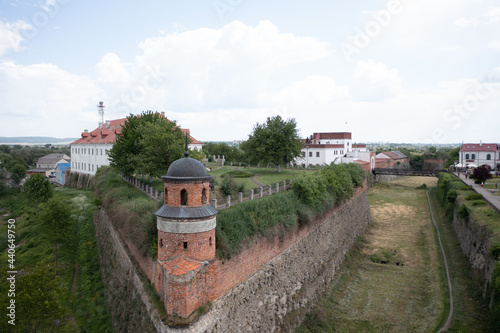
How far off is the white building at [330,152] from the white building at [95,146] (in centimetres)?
1803

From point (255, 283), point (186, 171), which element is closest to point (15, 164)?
point (255, 283)

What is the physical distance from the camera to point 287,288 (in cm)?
1706

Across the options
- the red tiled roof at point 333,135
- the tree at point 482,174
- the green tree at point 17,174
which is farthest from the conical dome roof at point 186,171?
the green tree at point 17,174

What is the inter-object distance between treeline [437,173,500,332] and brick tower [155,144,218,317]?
12.8m

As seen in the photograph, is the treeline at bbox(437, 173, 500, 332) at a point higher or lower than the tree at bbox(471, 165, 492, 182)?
lower

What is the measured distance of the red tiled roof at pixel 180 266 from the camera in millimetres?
10873

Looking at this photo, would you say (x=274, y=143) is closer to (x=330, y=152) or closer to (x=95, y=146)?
(x=330, y=152)

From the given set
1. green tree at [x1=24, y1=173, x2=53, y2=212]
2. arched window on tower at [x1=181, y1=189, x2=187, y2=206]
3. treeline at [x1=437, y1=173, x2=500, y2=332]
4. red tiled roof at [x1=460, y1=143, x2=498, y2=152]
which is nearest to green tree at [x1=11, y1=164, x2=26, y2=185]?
green tree at [x1=24, y1=173, x2=53, y2=212]

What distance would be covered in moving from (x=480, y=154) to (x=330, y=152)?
4037 cm

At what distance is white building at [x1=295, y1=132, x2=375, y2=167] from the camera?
166 ft

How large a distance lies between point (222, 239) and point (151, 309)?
149 inches

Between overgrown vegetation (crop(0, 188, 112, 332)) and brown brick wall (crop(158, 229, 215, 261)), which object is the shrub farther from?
overgrown vegetation (crop(0, 188, 112, 332))

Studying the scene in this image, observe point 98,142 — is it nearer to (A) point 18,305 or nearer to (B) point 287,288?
(A) point 18,305

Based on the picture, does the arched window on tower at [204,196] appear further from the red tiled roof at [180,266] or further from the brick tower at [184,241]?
the red tiled roof at [180,266]
